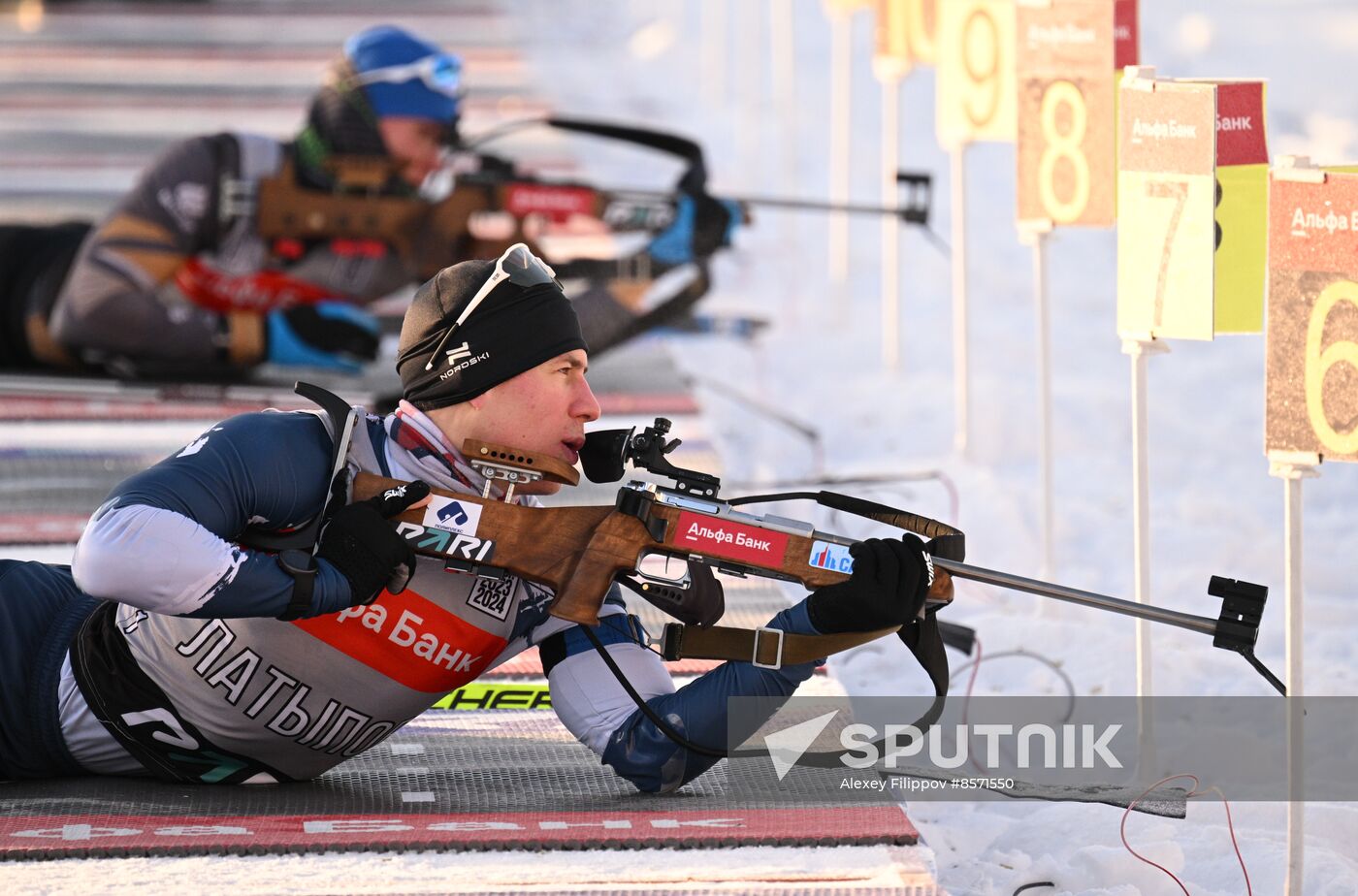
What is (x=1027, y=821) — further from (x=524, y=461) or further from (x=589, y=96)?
(x=589, y=96)

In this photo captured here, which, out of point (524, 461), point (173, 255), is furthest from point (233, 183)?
point (524, 461)

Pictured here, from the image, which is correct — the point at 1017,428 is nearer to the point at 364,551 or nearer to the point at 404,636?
the point at 404,636

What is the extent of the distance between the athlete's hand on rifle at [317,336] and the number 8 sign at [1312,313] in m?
3.84

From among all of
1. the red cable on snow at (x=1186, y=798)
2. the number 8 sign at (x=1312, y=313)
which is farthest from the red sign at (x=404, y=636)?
the number 8 sign at (x=1312, y=313)

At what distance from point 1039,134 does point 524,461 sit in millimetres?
2211

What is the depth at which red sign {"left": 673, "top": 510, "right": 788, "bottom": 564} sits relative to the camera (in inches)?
116

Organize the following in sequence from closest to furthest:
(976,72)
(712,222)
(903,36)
Answer: (976,72), (712,222), (903,36)

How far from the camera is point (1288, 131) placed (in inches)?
400

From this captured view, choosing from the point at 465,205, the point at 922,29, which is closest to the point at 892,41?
the point at 922,29

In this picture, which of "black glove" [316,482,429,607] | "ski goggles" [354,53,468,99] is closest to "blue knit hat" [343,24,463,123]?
"ski goggles" [354,53,468,99]

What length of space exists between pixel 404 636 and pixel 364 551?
0.89ft

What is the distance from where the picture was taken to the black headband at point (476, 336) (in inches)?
119

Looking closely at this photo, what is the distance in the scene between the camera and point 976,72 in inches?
231

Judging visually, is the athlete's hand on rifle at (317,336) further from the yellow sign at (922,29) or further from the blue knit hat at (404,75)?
the yellow sign at (922,29)
